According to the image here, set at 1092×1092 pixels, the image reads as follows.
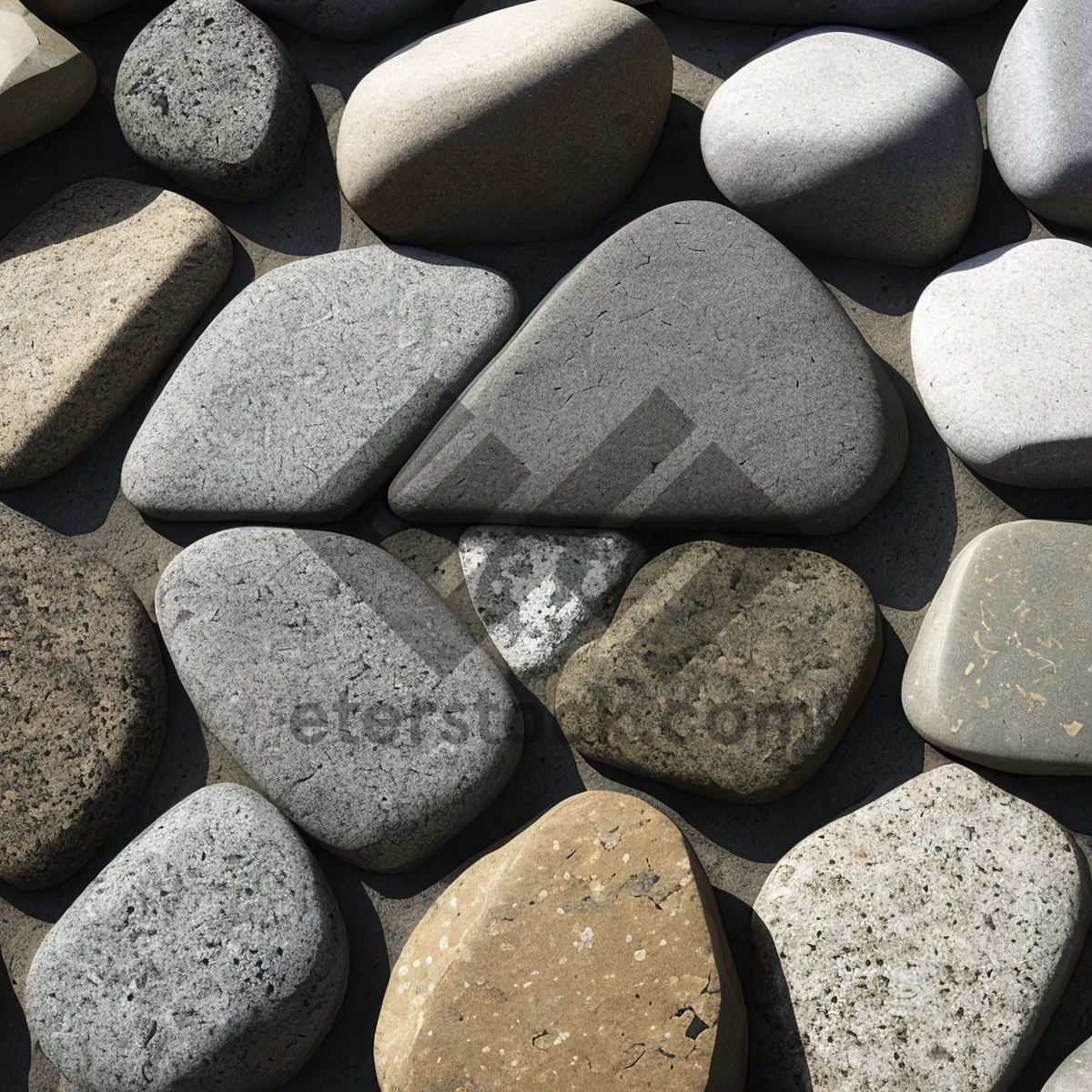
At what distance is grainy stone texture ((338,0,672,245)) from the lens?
1562 millimetres

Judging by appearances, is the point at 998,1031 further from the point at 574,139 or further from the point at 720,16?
the point at 720,16

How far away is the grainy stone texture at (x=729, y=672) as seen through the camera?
1.44 m

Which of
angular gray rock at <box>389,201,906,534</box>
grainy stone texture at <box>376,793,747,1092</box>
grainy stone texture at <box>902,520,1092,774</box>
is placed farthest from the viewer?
angular gray rock at <box>389,201,906,534</box>

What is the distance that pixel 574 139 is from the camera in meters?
1.60

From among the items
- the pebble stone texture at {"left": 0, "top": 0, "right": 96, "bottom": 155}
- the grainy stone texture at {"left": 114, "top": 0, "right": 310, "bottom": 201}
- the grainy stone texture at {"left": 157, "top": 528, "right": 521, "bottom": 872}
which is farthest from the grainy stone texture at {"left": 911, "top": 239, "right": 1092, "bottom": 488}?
the pebble stone texture at {"left": 0, "top": 0, "right": 96, "bottom": 155}

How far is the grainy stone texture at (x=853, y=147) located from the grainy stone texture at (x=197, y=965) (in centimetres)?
113

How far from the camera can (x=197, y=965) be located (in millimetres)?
1417

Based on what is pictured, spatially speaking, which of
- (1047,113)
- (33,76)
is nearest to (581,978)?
(1047,113)

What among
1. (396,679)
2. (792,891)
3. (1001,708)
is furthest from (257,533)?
(1001,708)

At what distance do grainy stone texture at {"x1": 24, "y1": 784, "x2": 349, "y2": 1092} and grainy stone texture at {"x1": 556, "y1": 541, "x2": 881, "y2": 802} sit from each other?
16.9 inches

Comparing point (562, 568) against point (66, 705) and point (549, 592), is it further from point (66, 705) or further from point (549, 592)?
point (66, 705)

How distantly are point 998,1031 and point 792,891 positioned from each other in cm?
28

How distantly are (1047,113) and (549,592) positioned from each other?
97cm

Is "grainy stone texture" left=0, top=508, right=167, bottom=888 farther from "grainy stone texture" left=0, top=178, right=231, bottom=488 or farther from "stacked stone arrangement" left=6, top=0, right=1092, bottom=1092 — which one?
"grainy stone texture" left=0, top=178, right=231, bottom=488
